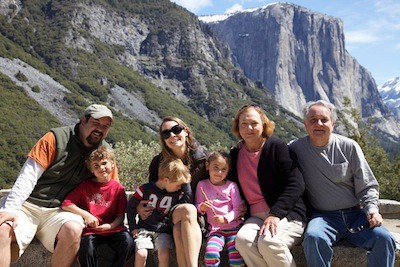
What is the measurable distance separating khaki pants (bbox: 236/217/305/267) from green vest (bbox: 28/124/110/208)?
189 centimetres

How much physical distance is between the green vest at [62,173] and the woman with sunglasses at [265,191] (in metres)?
1.73

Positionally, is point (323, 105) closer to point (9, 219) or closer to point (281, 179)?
point (281, 179)

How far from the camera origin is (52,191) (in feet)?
14.9

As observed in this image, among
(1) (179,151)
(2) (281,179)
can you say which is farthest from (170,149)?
(2) (281,179)

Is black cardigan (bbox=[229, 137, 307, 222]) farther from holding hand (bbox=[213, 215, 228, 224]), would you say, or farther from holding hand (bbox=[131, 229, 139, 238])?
holding hand (bbox=[131, 229, 139, 238])

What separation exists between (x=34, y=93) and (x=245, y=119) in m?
98.7

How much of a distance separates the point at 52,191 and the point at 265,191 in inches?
92.4

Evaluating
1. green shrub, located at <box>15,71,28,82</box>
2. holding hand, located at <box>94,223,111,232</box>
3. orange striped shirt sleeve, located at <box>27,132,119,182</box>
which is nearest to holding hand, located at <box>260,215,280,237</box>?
holding hand, located at <box>94,223,111,232</box>

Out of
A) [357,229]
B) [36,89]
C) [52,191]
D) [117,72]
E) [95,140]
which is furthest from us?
[117,72]

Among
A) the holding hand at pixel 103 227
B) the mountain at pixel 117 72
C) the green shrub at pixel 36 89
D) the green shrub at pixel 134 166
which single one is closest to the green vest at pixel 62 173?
the holding hand at pixel 103 227

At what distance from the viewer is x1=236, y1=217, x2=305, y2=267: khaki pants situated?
3.88 m

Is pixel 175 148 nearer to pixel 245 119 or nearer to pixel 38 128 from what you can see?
pixel 245 119

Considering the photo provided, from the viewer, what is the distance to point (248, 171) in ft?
14.9

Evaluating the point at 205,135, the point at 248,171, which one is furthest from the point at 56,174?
the point at 205,135
